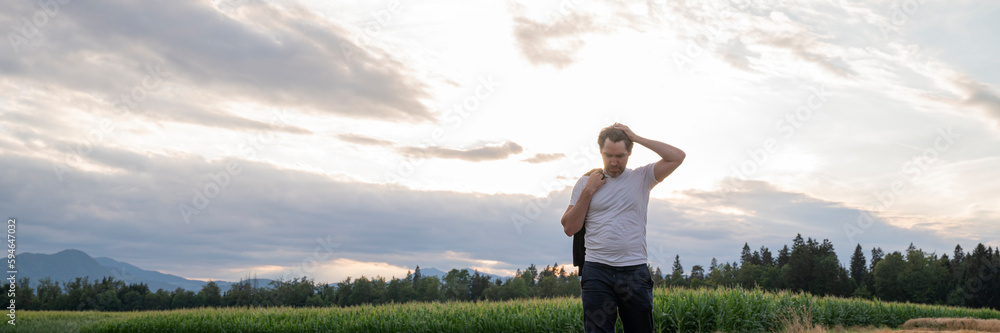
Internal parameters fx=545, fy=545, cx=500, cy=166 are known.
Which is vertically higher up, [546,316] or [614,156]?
[614,156]

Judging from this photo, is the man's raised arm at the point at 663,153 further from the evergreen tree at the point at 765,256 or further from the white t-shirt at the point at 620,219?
the evergreen tree at the point at 765,256

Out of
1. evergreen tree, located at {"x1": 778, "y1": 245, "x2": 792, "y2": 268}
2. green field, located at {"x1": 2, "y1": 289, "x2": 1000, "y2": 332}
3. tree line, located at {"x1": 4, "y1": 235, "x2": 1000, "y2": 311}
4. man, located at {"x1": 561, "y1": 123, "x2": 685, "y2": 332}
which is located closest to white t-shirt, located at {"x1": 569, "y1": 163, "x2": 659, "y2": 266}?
man, located at {"x1": 561, "y1": 123, "x2": 685, "y2": 332}

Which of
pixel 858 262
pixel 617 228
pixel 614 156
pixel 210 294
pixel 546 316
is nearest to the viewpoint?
pixel 617 228

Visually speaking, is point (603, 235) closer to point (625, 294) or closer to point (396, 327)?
point (625, 294)

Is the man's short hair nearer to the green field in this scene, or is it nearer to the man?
the man

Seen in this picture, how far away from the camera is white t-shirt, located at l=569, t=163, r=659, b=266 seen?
15.5 ft

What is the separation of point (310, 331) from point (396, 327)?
408cm

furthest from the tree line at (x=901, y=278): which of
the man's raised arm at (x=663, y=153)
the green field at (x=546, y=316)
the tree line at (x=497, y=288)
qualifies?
the man's raised arm at (x=663, y=153)

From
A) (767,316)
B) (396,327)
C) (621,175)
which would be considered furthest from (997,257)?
(621,175)

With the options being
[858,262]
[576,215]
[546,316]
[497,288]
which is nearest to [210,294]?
[497,288]

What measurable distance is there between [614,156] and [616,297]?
1234 mm

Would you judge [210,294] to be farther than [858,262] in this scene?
No

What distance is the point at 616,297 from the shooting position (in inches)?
187

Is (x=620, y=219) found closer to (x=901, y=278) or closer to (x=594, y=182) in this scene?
(x=594, y=182)
